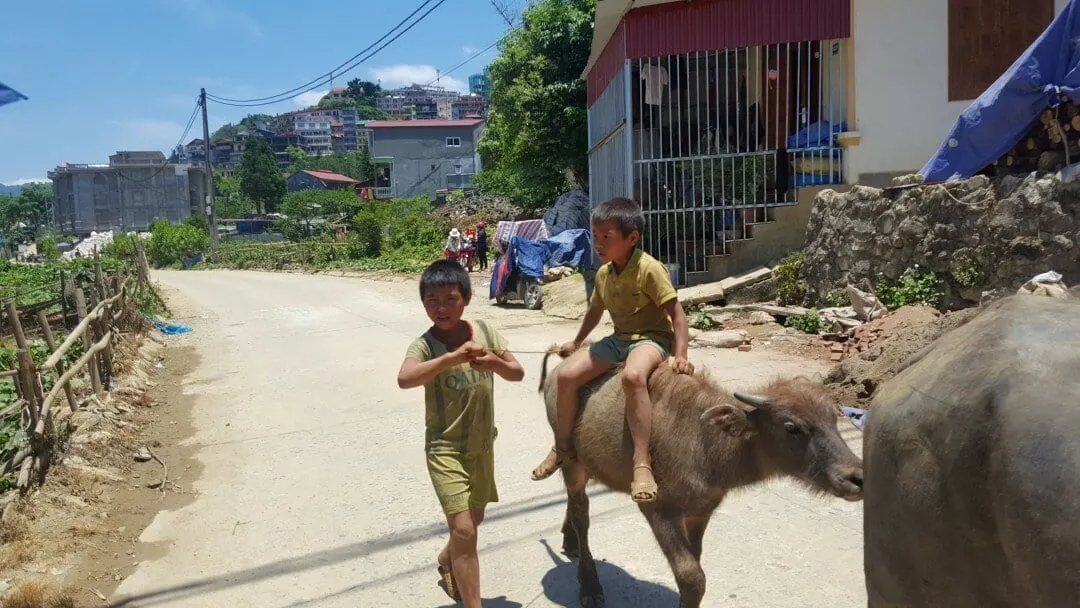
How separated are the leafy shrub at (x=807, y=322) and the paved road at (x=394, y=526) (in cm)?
119

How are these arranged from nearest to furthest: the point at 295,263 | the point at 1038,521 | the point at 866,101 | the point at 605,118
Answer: the point at 1038,521 → the point at 866,101 → the point at 605,118 → the point at 295,263

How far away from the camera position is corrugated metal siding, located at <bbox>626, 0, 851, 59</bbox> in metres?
12.5

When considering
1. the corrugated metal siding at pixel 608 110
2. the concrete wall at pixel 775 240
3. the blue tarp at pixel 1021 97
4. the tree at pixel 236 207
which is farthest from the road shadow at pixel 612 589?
the tree at pixel 236 207

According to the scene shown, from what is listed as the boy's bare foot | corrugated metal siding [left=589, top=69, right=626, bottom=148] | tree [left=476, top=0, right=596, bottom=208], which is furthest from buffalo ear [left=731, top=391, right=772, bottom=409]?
tree [left=476, top=0, right=596, bottom=208]

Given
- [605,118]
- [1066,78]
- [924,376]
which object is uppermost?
[605,118]

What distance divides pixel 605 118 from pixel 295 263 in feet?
85.8

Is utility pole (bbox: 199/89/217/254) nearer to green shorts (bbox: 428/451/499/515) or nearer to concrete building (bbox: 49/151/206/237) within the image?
concrete building (bbox: 49/151/206/237)

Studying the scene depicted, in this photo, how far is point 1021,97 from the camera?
856 cm

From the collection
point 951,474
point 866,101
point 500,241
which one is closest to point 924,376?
point 951,474

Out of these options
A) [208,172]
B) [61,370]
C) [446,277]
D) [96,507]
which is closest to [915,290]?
[446,277]

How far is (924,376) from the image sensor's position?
177 centimetres

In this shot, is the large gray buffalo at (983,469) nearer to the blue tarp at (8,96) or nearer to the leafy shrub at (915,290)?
the blue tarp at (8,96)

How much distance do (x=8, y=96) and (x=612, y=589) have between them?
442 centimetres

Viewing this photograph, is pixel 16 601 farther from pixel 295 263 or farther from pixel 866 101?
pixel 295 263
